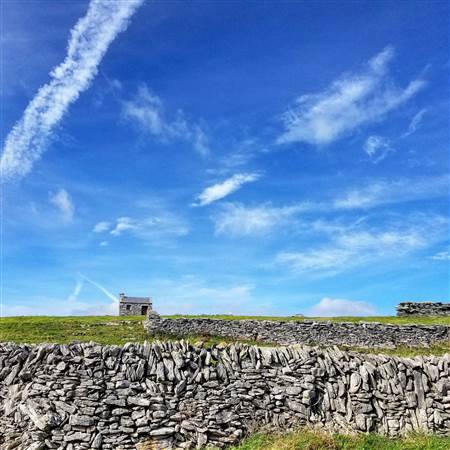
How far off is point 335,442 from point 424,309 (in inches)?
1284

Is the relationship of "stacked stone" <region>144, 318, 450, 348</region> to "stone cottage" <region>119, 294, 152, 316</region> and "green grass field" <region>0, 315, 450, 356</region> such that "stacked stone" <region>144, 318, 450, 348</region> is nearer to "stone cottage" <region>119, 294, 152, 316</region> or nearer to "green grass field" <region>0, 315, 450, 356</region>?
"green grass field" <region>0, 315, 450, 356</region>

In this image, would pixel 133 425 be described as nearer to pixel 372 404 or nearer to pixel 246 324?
pixel 372 404

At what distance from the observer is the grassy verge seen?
12688mm

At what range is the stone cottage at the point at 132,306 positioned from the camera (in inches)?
2377

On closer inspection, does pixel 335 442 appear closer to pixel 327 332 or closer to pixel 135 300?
pixel 327 332

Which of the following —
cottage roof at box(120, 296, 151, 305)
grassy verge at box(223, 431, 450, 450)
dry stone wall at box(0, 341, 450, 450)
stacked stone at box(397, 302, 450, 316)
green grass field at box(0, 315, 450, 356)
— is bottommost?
grassy verge at box(223, 431, 450, 450)

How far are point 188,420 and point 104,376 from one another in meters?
2.77

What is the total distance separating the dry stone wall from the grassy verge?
41 cm

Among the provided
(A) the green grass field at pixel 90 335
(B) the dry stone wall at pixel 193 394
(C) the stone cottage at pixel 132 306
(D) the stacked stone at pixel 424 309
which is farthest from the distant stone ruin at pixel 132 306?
(B) the dry stone wall at pixel 193 394

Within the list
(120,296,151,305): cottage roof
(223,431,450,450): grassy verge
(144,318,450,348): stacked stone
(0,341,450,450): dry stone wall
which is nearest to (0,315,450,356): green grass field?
(144,318,450,348): stacked stone

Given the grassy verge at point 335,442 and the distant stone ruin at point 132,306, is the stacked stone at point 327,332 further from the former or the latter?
the distant stone ruin at point 132,306

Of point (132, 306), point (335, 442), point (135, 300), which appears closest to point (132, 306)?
point (132, 306)

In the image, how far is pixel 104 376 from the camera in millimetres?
13781

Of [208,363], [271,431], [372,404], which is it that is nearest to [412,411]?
[372,404]
